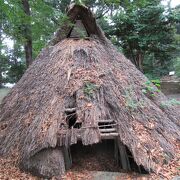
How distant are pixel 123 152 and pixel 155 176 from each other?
84 centimetres

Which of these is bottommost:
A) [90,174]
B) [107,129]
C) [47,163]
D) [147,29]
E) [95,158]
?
[90,174]

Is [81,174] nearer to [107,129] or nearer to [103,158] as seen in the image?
[103,158]

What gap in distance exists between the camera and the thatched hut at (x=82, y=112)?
5.05 meters

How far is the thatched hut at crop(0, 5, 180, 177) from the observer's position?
16.6 ft

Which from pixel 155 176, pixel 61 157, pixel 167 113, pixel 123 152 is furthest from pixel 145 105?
pixel 61 157

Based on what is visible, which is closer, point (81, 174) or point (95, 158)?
point (81, 174)

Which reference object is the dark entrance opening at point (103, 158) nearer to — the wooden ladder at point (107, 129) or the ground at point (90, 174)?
the ground at point (90, 174)

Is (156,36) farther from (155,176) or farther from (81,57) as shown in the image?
(155,176)

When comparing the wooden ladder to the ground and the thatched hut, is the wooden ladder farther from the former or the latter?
the ground

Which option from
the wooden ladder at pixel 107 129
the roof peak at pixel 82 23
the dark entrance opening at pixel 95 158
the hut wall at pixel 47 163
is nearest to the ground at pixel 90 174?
the hut wall at pixel 47 163

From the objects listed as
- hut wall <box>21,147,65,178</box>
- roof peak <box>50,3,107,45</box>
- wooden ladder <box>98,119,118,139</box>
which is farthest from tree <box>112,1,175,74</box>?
hut wall <box>21,147,65,178</box>

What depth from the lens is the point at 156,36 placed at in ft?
40.4

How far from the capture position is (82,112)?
213 inches

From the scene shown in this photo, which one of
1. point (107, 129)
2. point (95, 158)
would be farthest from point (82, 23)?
point (95, 158)
